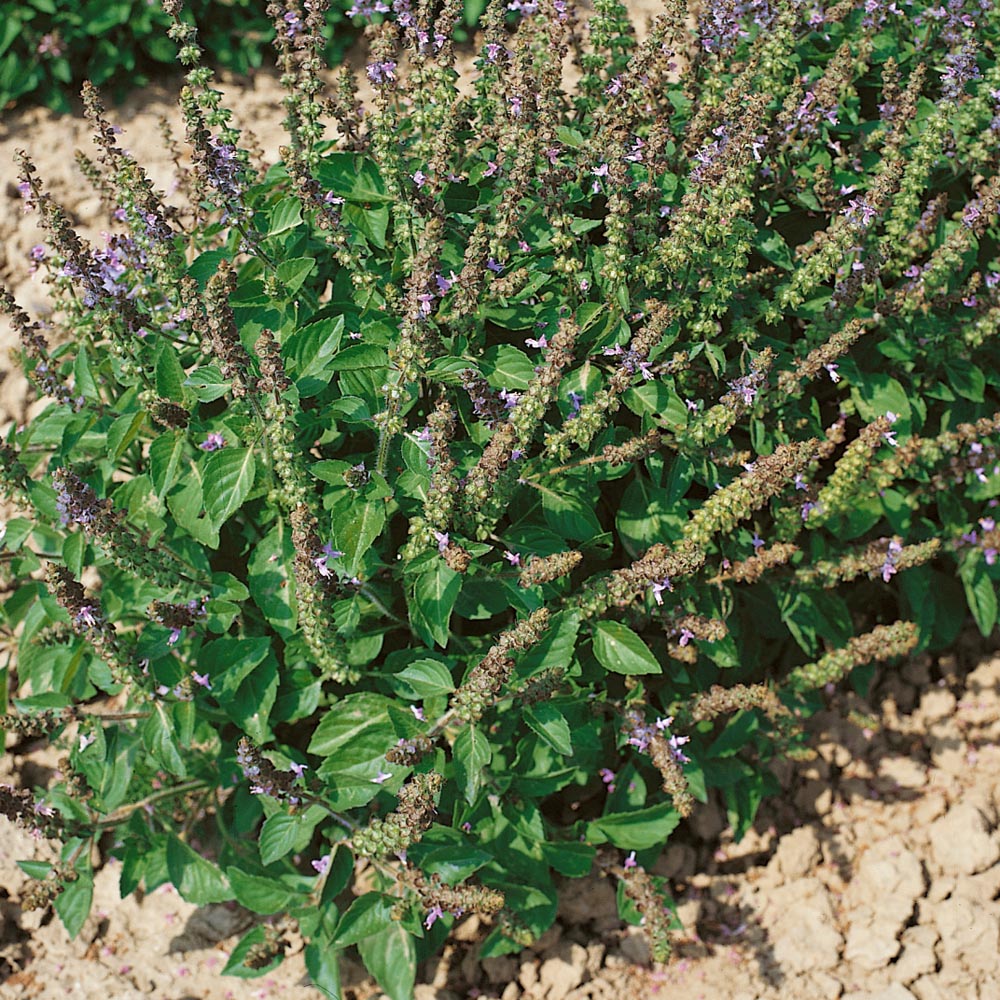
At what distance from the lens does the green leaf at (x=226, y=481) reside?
3330 mm

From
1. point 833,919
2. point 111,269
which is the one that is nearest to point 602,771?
point 833,919

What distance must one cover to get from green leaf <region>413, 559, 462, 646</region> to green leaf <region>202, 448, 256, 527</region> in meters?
0.62

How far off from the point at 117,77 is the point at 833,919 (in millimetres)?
7417

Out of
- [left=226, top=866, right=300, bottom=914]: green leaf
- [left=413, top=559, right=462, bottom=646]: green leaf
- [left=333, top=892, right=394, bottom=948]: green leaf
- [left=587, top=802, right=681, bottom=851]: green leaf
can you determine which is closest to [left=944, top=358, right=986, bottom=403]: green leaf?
[left=587, top=802, right=681, bottom=851]: green leaf

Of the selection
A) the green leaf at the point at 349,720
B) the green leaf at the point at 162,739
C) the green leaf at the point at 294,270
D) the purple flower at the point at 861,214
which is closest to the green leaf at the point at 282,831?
the green leaf at the point at 349,720

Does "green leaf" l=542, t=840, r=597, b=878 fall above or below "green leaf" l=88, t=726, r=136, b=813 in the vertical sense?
below

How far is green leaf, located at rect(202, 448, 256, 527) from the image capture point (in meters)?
3.33

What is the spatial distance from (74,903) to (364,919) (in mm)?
1050

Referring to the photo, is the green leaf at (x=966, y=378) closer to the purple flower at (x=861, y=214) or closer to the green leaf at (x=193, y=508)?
the purple flower at (x=861, y=214)

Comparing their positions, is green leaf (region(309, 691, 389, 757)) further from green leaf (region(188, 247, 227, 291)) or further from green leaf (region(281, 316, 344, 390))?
green leaf (region(188, 247, 227, 291))

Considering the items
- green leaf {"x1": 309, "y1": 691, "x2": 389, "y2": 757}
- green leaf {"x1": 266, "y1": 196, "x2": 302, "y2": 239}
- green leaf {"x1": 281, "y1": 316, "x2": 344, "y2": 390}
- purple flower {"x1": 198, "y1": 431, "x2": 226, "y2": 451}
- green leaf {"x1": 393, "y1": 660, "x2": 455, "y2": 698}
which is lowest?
green leaf {"x1": 309, "y1": 691, "x2": 389, "y2": 757}

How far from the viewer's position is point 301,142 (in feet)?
12.5

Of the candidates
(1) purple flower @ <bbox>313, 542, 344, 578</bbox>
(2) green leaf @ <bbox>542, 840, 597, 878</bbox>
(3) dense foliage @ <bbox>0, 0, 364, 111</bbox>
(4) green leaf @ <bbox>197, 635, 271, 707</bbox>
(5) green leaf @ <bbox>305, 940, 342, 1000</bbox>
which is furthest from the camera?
(3) dense foliage @ <bbox>0, 0, 364, 111</bbox>

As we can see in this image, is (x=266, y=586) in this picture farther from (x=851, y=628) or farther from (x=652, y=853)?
(x=851, y=628)
